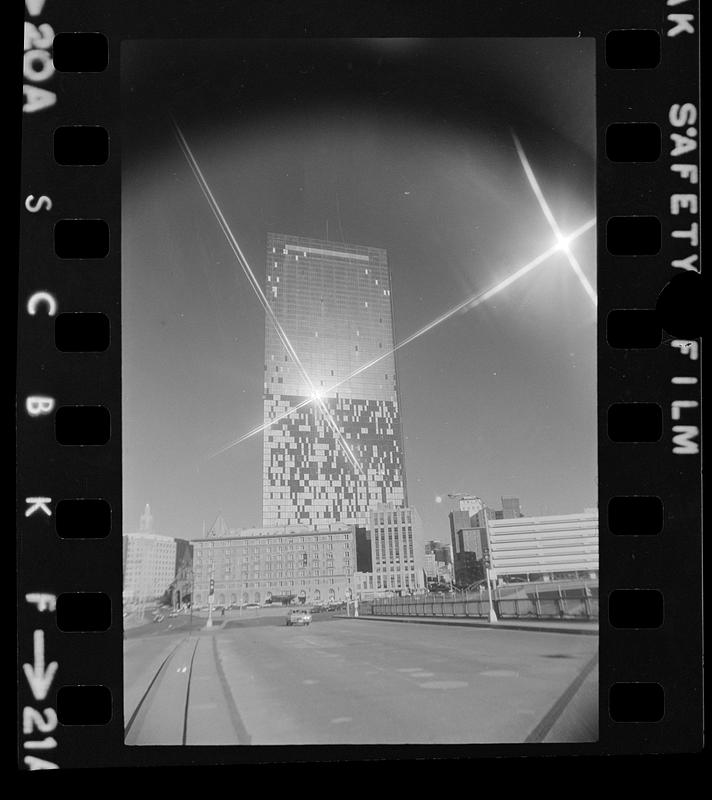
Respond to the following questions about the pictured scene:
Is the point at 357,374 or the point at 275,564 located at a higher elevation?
the point at 357,374

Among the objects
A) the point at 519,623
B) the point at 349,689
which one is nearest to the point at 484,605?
the point at 519,623

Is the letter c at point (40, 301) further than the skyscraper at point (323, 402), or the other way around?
the skyscraper at point (323, 402)

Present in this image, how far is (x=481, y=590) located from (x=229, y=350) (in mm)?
1095

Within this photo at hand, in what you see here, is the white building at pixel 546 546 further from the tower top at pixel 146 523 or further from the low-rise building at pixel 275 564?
the tower top at pixel 146 523

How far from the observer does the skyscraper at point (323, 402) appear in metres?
2.40

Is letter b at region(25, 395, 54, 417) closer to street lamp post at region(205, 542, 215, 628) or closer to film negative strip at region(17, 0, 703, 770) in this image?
film negative strip at region(17, 0, 703, 770)

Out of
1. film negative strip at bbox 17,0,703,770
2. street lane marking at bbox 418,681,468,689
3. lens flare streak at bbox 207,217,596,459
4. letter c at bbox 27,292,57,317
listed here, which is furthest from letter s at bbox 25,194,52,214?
street lane marking at bbox 418,681,468,689

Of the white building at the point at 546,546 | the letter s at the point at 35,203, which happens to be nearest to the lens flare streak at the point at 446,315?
the white building at the point at 546,546

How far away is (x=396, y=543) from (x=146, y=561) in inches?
29.0

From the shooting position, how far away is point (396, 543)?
2.38m

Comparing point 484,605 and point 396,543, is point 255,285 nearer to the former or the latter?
point 396,543

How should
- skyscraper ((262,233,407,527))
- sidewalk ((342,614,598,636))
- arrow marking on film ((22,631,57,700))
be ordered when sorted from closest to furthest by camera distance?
arrow marking on film ((22,631,57,700))
sidewalk ((342,614,598,636))
skyscraper ((262,233,407,527))

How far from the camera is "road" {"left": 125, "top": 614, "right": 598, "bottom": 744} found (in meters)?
2.26

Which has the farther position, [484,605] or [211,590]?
[484,605]
